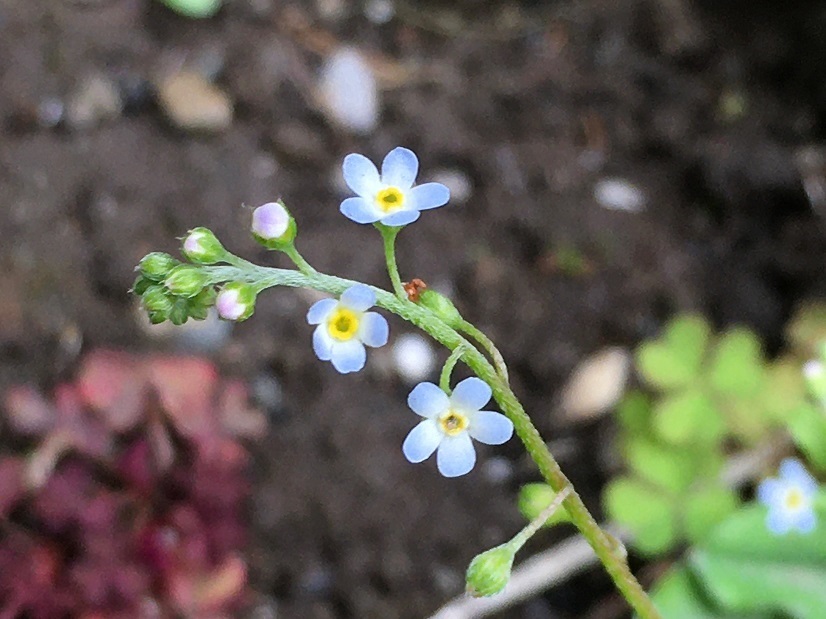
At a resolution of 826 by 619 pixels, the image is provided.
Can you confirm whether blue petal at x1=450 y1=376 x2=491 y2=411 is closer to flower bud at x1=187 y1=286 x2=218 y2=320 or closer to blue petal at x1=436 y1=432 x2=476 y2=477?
blue petal at x1=436 y1=432 x2=476 y2=477

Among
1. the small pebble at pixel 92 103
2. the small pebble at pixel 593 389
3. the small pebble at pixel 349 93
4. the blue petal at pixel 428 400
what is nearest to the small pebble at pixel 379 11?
the small pebble at pixel 349 93

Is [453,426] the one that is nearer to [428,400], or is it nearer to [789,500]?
[428,400]

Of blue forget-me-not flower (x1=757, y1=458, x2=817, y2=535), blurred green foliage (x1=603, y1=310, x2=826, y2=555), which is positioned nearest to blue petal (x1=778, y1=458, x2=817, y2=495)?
blue forget-me-not flower (x1=757, y1=458, x2=817, y2=535)

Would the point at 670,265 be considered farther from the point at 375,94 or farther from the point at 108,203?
the point at 108,203

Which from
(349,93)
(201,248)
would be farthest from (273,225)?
(349,93)

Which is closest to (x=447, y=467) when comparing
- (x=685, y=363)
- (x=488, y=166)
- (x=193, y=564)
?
(x=193, y=564)
